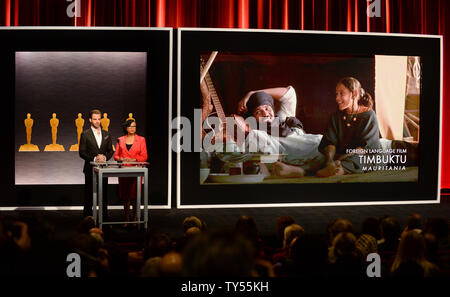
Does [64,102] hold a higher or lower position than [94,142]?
higher

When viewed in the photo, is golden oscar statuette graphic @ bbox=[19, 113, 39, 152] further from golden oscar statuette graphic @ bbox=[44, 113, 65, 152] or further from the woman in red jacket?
the woman in red jacket

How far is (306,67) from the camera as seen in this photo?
7.22 metres

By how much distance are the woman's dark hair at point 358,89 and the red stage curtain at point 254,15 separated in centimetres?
172

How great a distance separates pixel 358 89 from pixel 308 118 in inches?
35.4

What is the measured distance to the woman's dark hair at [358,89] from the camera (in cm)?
728

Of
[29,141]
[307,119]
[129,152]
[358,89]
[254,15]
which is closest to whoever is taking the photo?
[129,152]

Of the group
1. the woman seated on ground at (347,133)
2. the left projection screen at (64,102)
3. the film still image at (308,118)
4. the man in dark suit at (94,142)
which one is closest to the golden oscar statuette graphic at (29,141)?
the left projection screen at (64,102)

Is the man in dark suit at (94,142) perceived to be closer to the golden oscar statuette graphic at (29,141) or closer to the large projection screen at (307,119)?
the large projection screen at (307,119)

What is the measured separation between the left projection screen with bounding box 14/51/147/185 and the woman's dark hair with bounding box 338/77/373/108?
300 centimetres

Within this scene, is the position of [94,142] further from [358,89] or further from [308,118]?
[358,89]

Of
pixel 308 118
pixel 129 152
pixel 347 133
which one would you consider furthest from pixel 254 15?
pixel 129 152

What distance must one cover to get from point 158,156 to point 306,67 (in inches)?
101

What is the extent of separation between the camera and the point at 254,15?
330 inches
